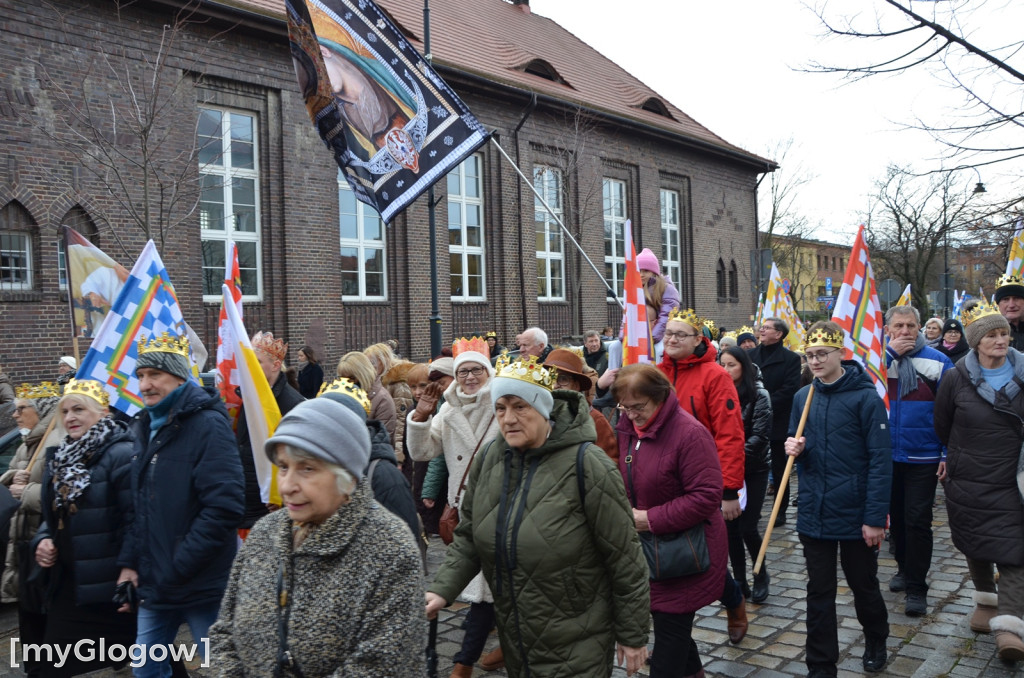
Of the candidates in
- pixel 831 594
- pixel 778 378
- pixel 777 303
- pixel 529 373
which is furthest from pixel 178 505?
pixel 777 303

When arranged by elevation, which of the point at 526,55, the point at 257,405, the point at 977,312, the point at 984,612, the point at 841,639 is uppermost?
the point at 526,55

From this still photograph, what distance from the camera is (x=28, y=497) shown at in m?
4.99

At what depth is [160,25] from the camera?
14852 millimetres

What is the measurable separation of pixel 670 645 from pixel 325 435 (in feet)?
6.81

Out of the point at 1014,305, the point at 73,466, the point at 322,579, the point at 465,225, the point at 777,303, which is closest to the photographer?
the point at 322,579

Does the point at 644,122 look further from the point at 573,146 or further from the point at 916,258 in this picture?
the point at 916,258

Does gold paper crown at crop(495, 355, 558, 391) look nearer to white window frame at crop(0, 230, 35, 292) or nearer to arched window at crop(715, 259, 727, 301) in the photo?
white window frame at crop(0, 230, 35, 292)

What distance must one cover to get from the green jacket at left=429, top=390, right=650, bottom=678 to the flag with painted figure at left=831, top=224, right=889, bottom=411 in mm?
3541

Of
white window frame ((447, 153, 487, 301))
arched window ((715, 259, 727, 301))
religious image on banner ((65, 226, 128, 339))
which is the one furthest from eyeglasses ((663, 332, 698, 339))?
arched window ((715, 259, 727, 301))

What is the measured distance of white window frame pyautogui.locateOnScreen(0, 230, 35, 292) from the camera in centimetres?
1288

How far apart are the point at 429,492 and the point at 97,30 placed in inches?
488

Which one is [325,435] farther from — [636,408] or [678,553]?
[678,553]

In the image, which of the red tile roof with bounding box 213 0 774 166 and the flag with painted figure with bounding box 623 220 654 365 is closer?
the flag with painted figure with bounding box 623 220 654 365

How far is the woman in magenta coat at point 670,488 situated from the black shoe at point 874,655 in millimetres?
1447
